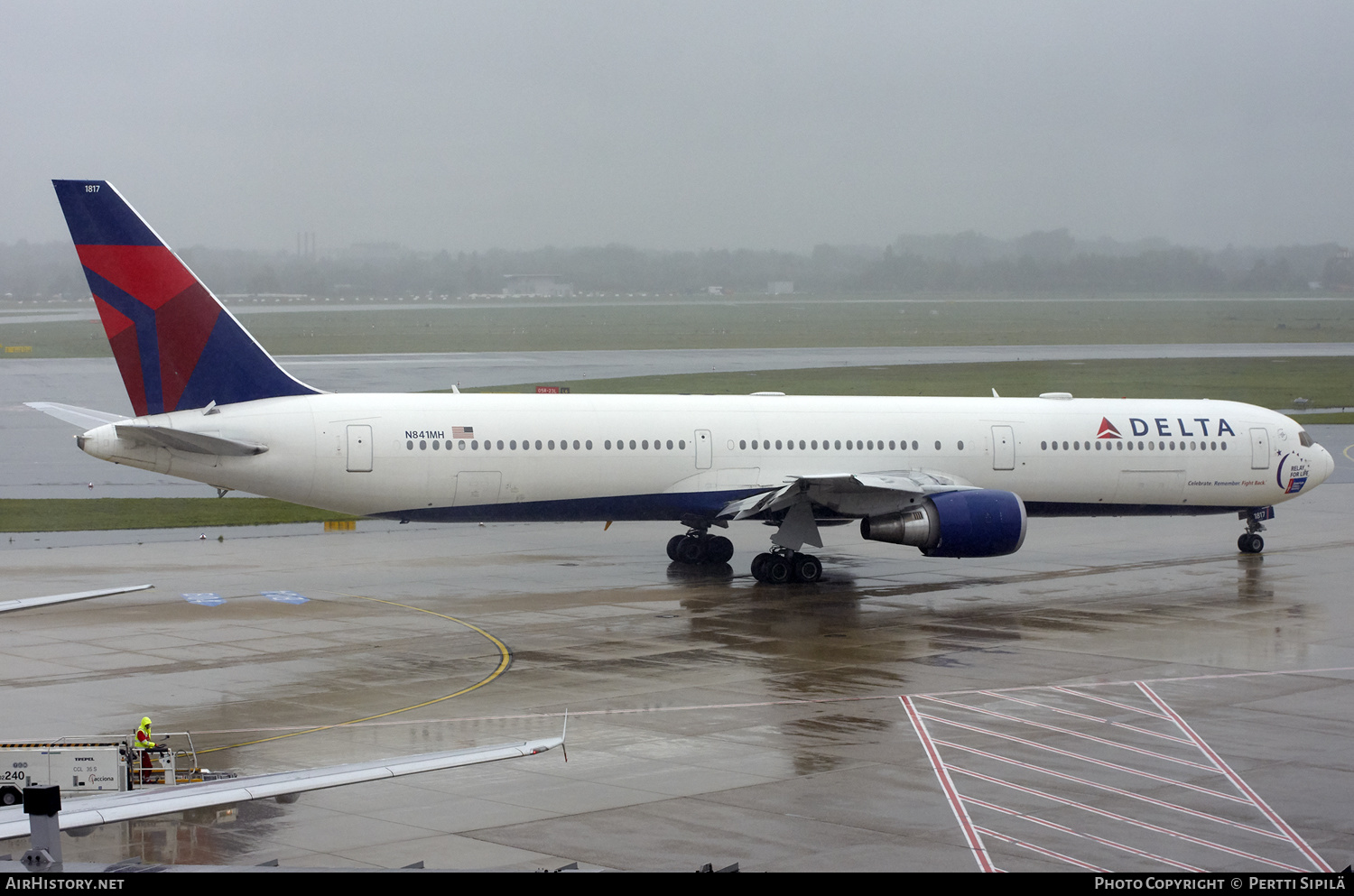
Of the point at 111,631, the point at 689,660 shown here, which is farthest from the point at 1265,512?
the point at 111,631

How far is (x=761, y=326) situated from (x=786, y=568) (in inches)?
3781

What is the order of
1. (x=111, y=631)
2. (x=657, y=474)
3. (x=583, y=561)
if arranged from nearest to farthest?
(x=111, y=631) → (x=657, y=474) → (x=583, y=561)

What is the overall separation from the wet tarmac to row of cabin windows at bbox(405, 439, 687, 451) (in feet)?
9.68

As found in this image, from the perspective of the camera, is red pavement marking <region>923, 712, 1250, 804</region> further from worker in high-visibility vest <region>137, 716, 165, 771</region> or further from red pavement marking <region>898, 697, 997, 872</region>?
worker in high-visibility vest <region>137, 716, 165, 771</region>

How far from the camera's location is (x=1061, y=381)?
242 feet

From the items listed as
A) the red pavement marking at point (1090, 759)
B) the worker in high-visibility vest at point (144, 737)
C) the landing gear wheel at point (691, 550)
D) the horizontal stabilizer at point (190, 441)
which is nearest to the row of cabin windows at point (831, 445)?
the landing gear wheel at point (691, 550)

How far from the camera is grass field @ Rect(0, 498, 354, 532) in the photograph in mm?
37062

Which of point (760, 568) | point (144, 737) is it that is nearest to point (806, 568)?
point (760, 568)

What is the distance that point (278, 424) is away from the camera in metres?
27.0

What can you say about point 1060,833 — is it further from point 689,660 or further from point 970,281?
point 970,281

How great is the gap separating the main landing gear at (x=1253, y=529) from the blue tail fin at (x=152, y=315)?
23736mm

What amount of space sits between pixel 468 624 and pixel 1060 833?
544 inches

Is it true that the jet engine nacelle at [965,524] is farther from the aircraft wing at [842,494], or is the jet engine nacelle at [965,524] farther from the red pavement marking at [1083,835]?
the red pavement marking at [1083,835]

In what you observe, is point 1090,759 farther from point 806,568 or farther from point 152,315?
point 152,315
